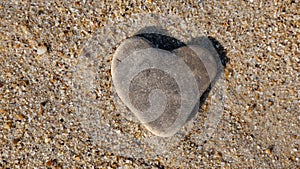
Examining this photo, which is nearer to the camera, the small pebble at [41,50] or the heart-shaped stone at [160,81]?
the heart-shaped stone at [160,81]

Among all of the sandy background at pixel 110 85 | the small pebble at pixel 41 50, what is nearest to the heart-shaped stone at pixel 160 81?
the sandy background at pixel 110 85

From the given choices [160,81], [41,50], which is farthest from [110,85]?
[41,50]

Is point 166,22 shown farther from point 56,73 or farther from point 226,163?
point 226,163

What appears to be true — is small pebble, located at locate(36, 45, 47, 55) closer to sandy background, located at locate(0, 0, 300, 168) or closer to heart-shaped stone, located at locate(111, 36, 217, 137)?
sandy background, located at locate(0, 0, 300, 168)

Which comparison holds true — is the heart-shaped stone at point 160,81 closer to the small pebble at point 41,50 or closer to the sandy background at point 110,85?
the sandy background at point 110,85

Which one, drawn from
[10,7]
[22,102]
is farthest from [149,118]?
[10,7]

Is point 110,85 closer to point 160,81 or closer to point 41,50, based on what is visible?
point 160,81

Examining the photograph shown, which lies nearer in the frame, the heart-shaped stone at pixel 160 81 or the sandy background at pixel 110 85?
the heart-shaped stone at pixel 160 81

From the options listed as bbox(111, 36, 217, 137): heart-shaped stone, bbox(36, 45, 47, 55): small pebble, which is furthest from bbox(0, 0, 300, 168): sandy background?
bbox(111, 36, 217, 137): heart-shaped stone
